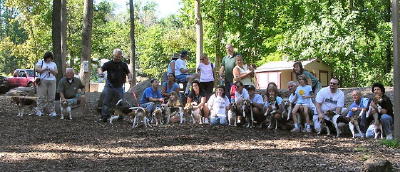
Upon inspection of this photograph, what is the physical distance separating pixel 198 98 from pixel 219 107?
0.94 meters

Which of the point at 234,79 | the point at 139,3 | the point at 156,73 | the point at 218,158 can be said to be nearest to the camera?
the point at 218,158

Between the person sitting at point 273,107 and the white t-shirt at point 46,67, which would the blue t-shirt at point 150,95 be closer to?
the person sitting at point 273,107

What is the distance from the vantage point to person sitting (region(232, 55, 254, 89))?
11.2 metres

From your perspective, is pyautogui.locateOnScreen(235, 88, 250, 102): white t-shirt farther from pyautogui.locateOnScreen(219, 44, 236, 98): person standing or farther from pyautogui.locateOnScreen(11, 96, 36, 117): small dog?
pyautogui.locateOnScreen(11, 96, 36, 117): small dog

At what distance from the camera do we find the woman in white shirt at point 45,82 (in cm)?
1208

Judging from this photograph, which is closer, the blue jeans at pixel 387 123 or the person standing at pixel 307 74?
the blue jeans at pixel 387 123

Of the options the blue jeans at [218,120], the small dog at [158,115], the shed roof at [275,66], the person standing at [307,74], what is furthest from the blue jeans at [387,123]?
the shed roof at [275,66]

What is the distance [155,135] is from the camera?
8906 millimetres

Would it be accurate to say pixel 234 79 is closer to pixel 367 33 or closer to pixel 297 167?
pixel 297 167

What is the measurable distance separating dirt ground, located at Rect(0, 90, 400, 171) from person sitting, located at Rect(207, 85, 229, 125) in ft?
2.37

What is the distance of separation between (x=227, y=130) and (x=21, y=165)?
456 cm

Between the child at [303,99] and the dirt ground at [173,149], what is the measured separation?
0.49 metres

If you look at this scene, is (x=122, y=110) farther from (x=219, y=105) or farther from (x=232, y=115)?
(x=232, y=115)

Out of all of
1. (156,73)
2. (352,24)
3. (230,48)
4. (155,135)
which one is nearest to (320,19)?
(352,24)
